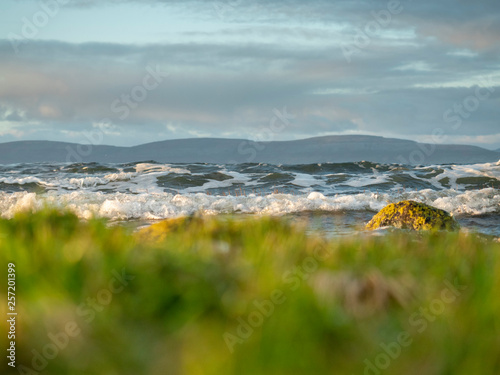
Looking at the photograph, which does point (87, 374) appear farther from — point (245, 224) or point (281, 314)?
point (245, 224)

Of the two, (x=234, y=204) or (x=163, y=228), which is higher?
(x=163, y=228)

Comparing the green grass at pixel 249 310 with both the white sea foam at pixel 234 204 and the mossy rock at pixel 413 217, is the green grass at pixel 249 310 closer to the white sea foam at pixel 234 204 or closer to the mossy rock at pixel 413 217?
the mossy rock at pixel 413 217

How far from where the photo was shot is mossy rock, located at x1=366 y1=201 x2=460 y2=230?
28.9ft

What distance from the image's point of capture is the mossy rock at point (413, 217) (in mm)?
8797

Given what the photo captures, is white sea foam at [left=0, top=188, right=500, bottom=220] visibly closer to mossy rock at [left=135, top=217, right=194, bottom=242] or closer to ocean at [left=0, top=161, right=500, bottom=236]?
ocean at [left=0, top=161, right=500, bottom=236]

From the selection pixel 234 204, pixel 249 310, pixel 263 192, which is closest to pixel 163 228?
pixel 249 310

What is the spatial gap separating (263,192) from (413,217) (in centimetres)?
1203

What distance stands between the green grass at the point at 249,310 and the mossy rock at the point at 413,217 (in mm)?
5612

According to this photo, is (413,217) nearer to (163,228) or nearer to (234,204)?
(163,228)

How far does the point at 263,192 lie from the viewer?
68.1 ft

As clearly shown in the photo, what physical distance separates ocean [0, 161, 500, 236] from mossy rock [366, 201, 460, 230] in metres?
0.88

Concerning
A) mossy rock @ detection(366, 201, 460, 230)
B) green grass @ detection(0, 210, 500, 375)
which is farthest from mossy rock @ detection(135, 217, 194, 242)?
mossy rock @ detection(366, 201, 460, 230)

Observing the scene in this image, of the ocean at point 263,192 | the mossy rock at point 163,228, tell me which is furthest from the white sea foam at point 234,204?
the mossy rock at point 163,228

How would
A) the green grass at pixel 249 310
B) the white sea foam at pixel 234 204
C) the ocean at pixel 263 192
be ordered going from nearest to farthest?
the green grass at pixel 249 310 < the ocean at pixel 263 192 < the white sea foam at pixel 234 204
